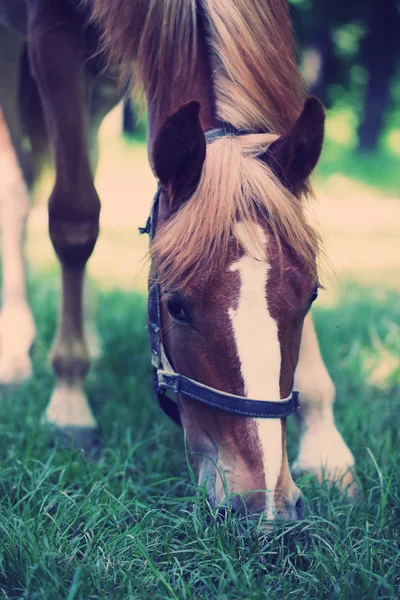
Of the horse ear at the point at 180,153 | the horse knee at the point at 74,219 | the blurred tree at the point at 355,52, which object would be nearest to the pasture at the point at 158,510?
the horse ear at the point at 180,153

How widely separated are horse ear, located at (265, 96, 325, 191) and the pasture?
0.31 metres

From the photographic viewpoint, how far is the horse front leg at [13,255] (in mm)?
3500

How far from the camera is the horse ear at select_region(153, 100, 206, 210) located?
5.88ft

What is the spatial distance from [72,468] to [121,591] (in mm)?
718

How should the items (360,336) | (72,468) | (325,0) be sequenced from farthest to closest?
(325,0) → (360,336) → (72,468)

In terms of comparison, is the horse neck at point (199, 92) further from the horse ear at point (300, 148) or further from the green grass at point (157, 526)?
the green grass at point (157, 526)

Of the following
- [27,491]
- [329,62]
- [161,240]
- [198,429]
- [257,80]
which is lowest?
[27,491]

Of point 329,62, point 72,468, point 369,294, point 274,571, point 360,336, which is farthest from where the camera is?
point 329,62

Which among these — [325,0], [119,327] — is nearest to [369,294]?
[119,327]

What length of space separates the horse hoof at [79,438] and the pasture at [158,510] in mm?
51

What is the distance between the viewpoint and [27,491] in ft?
6.73

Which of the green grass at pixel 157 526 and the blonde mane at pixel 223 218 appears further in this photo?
the blonde mane at pixel 223 218

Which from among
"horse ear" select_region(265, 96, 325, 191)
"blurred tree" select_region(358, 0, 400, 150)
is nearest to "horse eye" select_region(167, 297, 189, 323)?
"horse ear" select_region(265, 96, 325, 191)

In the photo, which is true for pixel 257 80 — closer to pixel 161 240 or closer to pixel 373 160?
pixel 161 240
